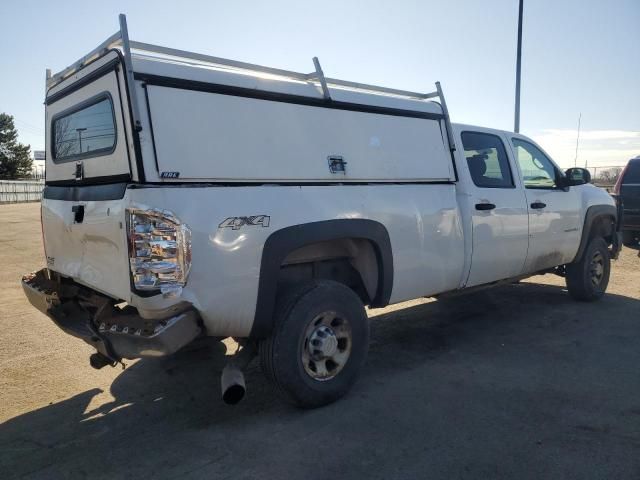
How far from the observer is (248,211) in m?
3.20

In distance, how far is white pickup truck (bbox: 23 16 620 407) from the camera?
300 centimetres

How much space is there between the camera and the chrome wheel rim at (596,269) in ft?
22.4

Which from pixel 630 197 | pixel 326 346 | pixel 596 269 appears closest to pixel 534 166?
pixel 596 269

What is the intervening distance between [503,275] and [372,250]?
6.59ft

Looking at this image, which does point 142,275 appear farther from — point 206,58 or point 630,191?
point 630,191

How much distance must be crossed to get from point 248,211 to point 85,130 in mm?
1610

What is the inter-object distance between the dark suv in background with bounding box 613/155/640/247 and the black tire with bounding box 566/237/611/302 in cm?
450

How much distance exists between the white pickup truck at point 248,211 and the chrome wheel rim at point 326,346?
0.05ft

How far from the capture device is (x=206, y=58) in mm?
3506

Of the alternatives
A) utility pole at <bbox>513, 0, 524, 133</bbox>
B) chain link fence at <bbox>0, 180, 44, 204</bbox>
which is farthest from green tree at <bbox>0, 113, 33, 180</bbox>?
utility pole at <bbox>513, 0, 524, 133</bbox>

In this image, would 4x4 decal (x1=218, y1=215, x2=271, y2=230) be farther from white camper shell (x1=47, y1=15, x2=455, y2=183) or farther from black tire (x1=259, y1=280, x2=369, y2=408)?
black tire (x1=259, y1=280, x2=369, y2=408)

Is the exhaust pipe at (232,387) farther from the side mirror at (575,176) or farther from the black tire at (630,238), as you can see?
the black tire at (630,238)

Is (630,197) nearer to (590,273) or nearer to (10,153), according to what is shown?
(590,273)

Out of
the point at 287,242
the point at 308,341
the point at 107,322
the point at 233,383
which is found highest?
the point at 287,242
